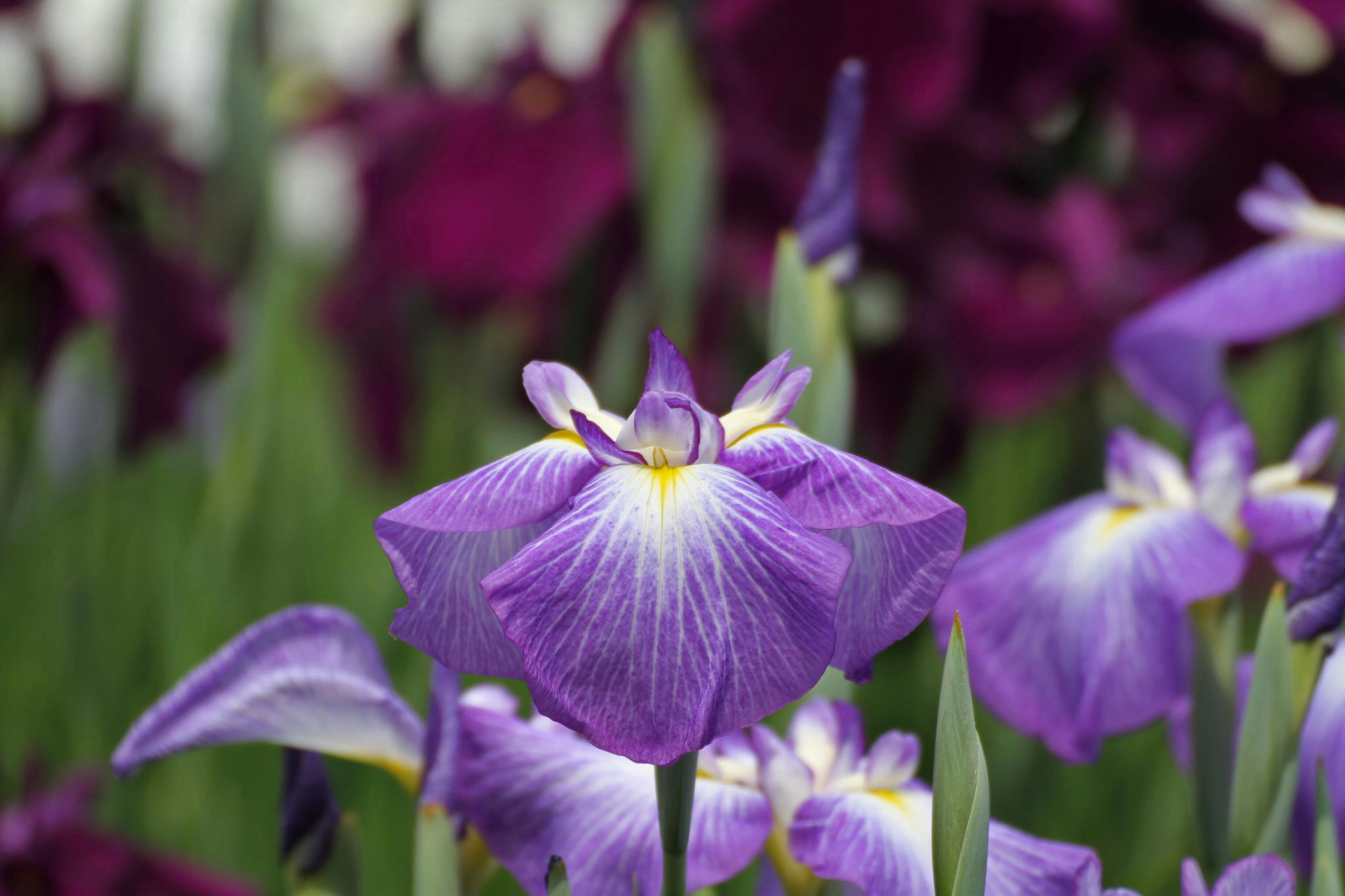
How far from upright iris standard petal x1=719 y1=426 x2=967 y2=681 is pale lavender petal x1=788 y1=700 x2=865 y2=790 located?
59mm

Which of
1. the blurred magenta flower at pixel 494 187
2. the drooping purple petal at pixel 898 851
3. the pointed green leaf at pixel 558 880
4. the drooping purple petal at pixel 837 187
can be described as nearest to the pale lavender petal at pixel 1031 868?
the drooping purple petal at pixel 898 851

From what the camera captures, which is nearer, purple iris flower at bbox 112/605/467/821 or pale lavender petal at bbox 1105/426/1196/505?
purple iris flower at bbox 112/605/467/821

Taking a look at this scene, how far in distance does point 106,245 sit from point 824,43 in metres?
0.58

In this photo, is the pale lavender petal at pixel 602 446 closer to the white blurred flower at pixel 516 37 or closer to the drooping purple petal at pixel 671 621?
the drooping purple petal at pixel 671 621

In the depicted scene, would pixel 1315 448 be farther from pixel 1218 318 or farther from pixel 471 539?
pixel 471 539

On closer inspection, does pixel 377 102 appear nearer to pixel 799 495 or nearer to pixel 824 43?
pixel 824 43

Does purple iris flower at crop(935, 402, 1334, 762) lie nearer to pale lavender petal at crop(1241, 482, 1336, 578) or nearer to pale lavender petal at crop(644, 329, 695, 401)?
pale lavender petal at crop(1241, 482, 1336, 578)

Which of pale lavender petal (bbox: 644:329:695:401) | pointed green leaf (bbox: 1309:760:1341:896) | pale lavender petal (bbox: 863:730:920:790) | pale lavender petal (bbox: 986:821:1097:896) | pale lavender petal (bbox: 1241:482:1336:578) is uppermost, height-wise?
pale lavender petal (bbox: 644:329:695:401)

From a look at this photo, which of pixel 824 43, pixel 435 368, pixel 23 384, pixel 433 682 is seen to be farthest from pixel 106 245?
pixel 433 682

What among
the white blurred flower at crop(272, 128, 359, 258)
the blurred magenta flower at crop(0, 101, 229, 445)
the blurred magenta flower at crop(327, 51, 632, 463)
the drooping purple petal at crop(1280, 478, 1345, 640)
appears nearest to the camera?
the drooping purple petal at crop(1280, 478, 1345, 640)

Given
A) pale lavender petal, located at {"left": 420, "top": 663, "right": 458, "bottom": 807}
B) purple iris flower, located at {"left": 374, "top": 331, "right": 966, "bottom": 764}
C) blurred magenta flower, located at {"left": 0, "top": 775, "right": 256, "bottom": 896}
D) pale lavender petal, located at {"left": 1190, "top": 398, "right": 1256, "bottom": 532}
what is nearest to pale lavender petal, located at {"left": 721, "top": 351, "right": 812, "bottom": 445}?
purple iris flower, located at {"left": 374, "top": 331, "right": 966, "bottom": 764}

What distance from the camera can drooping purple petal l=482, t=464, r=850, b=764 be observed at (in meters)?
0.27

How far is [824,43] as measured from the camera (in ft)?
3.33

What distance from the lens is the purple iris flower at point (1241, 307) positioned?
22.1 inches
